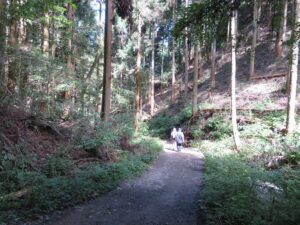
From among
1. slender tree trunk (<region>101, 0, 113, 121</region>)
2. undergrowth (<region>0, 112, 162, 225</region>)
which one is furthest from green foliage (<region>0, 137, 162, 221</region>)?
slender tree trunk (<region>101, 0, 113, 121</region>)

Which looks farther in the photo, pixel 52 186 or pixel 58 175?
pixel 58 175

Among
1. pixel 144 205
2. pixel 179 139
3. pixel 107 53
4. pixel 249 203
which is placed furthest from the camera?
pixel 179 139

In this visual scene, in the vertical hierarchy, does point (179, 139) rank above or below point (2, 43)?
below

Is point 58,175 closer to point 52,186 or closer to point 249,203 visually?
point 52,186

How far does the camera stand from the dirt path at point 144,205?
12.9 ft

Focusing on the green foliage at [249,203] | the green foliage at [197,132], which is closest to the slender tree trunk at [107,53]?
the green foliage at [249,203]

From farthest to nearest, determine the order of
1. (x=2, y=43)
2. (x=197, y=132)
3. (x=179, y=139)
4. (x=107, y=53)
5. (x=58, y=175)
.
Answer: (x=197, y=132) < (x=179, y=139) < (x=107, y=53) < (x=2, y=43) < (x=58, y=175)

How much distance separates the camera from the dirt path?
12.9 feet

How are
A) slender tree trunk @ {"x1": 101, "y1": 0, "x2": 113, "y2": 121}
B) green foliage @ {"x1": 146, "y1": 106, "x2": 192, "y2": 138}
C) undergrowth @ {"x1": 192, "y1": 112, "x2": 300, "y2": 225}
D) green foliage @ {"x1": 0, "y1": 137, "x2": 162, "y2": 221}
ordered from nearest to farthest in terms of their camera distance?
undergrowth @ {"x1": 192, "y1": 112, "x2": 300, "y2": 225}
green foliage @ {"x1": 0, "y1": 137, "x2": 162, "y2": 221}
slender tree trunk @ {"x1": 101, "y1": 0, "x2": 113, "y2": 121}
green foliage @ {"x1": 146, "y1": 106, "x2": 192, "y2": 138}

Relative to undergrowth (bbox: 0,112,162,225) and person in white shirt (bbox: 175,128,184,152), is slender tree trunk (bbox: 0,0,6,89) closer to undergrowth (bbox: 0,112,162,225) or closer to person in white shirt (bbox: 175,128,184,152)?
undergrowth (bbox: 0,112,162,225)

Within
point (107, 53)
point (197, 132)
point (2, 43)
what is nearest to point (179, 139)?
point (197, 132)

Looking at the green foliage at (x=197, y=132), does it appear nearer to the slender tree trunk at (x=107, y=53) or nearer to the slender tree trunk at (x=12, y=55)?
the slender tree trunk at (x=107, y=53)

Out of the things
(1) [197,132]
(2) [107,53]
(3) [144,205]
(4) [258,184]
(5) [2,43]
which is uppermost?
(2) [107,53]

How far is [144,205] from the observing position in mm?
4719
